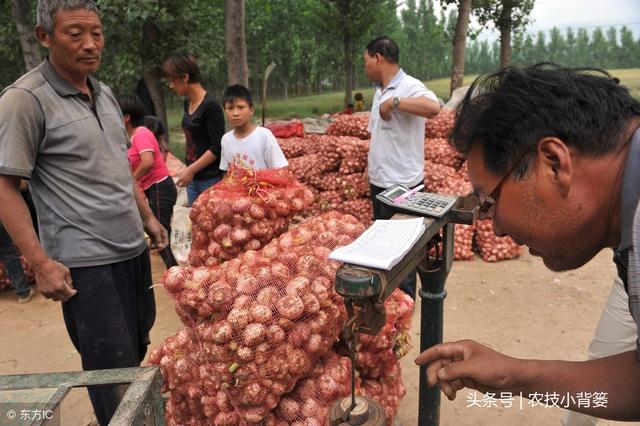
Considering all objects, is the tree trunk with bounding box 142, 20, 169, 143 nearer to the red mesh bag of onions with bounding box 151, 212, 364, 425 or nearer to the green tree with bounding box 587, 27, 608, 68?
the red mesh bag of onions with bounding box 151, 212, 364, 425

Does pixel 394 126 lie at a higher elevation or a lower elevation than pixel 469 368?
higher

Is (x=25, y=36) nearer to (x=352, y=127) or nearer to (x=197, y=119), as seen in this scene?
(x=197, y=119)

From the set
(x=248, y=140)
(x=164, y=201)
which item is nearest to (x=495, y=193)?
(x=248, y=140)

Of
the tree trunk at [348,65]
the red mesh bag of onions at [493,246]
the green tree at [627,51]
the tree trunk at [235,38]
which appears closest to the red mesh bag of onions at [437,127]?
the red mesh bag of onions at [493,246]

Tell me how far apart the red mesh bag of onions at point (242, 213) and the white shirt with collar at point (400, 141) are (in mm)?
1215

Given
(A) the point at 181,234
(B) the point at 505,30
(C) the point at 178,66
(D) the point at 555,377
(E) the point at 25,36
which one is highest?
(B) the point at 505,30

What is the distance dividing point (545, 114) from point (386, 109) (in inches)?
92.5

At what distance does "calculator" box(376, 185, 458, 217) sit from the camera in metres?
1.44

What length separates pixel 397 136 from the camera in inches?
130

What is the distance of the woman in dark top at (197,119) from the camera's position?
3.47 meters

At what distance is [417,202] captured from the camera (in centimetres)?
152

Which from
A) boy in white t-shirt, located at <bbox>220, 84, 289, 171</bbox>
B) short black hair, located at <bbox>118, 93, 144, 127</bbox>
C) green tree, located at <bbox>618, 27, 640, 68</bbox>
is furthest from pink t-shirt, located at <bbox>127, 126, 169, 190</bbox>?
green tree, located at <bbox>618, 27, 640, 68</bbox>

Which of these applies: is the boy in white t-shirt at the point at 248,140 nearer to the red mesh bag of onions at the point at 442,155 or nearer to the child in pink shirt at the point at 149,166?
the child in pink shirt at the point at 149,166

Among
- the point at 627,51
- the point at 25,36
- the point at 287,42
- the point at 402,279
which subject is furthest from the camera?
the point at 627,51
